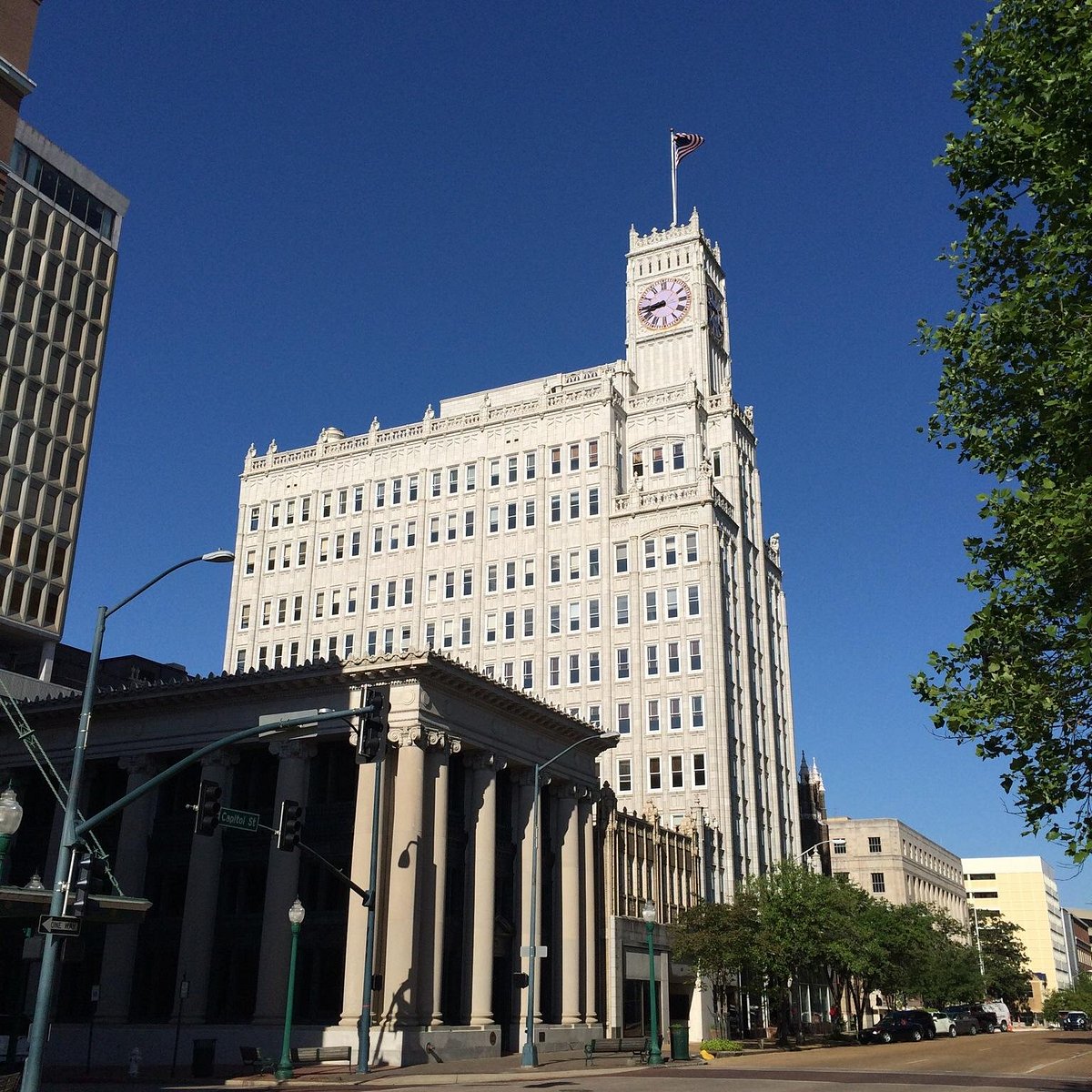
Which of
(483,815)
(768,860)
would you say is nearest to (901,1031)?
(768,860)

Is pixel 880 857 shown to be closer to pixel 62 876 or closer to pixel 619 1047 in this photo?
pixel 619 1047

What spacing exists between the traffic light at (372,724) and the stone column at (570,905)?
110ft

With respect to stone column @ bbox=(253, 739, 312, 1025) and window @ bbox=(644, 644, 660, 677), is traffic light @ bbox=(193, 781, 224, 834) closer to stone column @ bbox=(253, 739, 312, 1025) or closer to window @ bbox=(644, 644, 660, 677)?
stone column @ bbox=(253, 739, 312, 1025)

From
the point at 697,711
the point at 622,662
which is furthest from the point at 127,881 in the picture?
the point at 697,711

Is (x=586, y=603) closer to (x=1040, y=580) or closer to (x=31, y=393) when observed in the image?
(x=31, y=393)

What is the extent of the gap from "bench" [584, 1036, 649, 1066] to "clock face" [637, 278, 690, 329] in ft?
202

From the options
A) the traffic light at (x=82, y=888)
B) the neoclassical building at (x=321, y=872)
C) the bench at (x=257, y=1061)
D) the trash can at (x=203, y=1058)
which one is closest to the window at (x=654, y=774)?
the neoclassical building at (x=321, y=872)

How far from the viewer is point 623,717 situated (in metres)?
83.4

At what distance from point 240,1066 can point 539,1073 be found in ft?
36.4

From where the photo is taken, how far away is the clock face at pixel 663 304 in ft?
330

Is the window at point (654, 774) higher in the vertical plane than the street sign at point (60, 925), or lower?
higher

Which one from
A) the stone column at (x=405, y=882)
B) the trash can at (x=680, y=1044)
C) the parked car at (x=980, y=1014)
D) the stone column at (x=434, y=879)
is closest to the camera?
the stone column at (x=405, y=882)

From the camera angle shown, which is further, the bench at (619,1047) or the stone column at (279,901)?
the bench at (619,1047)

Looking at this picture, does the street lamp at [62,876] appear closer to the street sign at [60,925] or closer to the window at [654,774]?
the street sign at [60,925]
